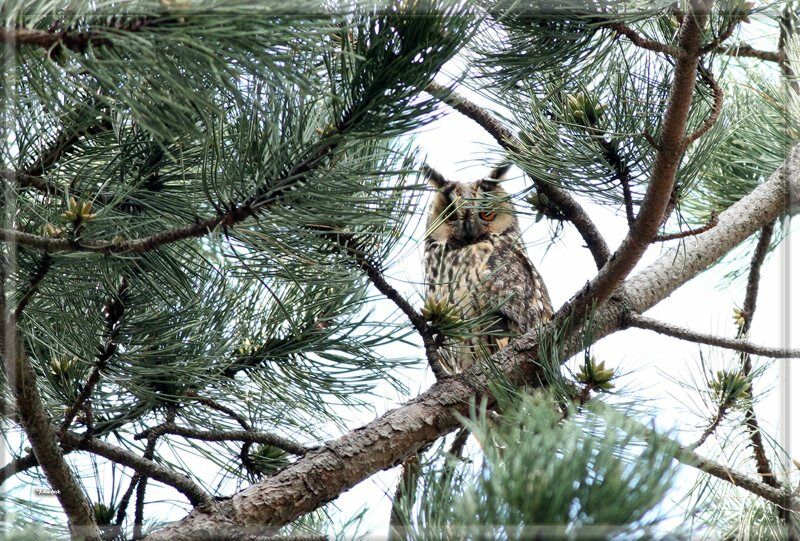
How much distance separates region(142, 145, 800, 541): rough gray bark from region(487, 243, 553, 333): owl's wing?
0.45m

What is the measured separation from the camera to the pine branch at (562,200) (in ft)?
4.48

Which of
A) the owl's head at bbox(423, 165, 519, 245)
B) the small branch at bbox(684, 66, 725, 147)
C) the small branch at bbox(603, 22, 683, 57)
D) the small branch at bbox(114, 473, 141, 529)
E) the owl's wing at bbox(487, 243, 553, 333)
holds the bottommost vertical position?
the small branch at bbox(114, 473, 141, 529)

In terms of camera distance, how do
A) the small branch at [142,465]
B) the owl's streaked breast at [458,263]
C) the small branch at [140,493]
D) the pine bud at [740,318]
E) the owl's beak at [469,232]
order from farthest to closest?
the owl's beak at [469,232] → the owl's streaked breast at [458,263] → the pine bud at [740,318] → the small branch at [140,493] → the small branch at [142,465]

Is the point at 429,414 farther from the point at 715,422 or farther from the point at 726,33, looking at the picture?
the point at 726,33

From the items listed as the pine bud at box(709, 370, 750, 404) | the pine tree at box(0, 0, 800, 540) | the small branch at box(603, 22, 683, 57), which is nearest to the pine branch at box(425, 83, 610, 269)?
the pine tree at box(0, 0, 800, 540)

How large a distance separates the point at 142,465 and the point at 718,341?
857 mm

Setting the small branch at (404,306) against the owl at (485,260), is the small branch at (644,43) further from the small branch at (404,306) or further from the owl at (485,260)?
the owl at (485,260)

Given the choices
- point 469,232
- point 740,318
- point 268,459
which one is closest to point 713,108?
point 740,318

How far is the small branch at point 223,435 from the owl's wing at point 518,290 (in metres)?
0.78

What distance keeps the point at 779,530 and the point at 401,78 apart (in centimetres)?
89

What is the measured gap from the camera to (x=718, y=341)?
128 cm

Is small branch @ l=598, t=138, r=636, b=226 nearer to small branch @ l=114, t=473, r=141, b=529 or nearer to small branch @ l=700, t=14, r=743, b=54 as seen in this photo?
small branch @ l=700, t=14, r=743, b=54

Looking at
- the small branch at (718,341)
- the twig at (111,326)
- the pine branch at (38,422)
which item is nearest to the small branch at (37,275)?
the pine branch at (38,422)

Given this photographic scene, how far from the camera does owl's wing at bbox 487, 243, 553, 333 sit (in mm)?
1891
